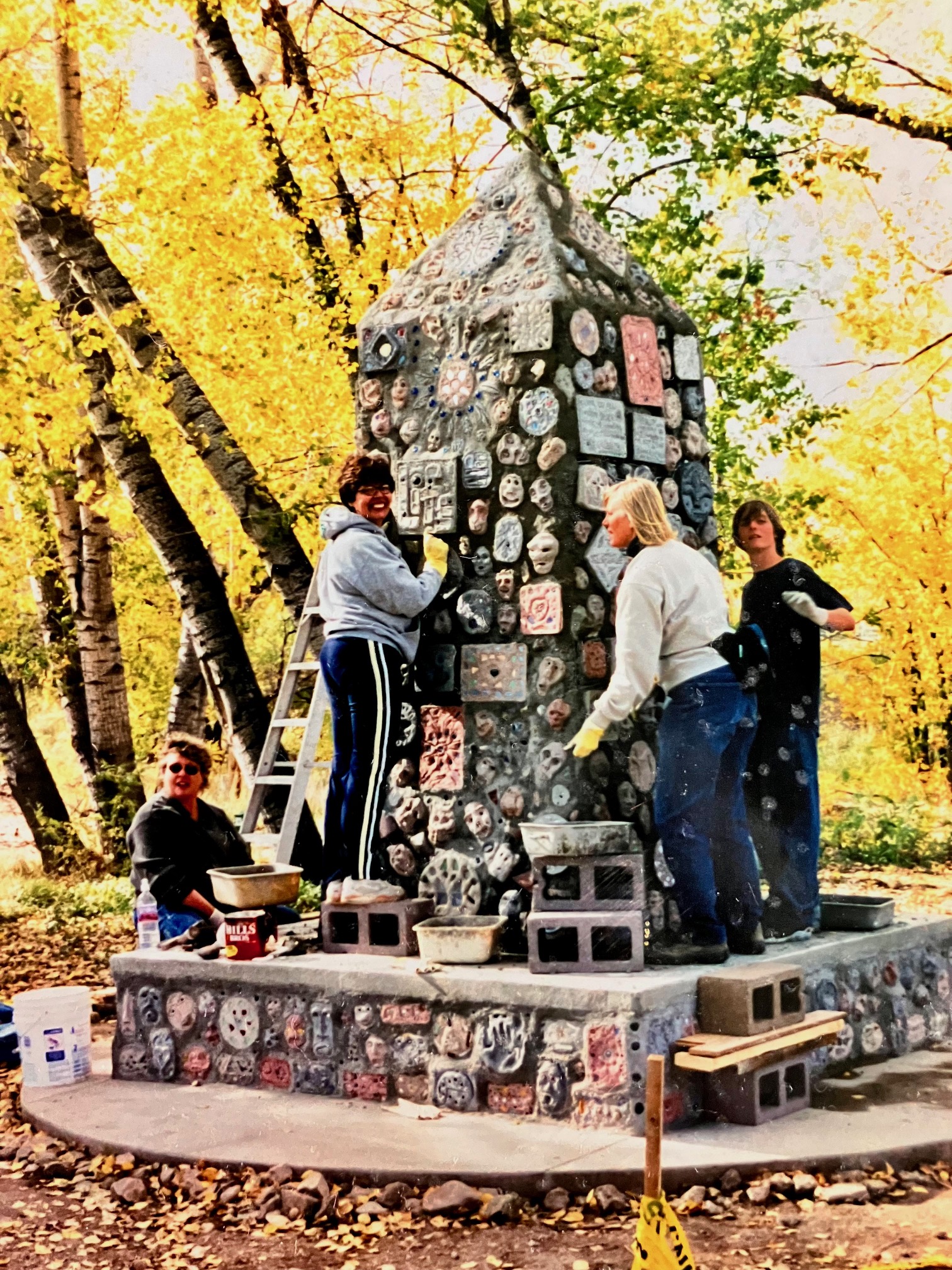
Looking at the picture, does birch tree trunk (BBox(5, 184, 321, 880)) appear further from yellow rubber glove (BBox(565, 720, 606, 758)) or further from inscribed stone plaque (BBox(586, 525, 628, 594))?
yellow rubber glove (BBox(565, 720, 606, 758))

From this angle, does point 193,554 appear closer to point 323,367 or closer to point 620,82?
point 323,367

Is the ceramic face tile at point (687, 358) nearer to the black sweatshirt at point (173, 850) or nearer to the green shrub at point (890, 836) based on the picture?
the black sweatshirt at point (173, 850)

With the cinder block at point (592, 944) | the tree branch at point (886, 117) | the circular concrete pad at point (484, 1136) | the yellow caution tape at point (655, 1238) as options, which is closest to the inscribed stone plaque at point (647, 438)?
the cinder block at point (592, 944)

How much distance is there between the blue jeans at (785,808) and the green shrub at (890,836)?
646cm

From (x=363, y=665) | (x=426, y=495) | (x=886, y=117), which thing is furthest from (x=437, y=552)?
(x=886, y=117)

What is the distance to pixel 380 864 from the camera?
21.5ft

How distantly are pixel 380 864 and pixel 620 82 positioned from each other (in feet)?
25.0

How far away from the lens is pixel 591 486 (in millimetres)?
6207

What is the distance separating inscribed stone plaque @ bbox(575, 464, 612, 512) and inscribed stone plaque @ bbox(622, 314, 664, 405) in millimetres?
426

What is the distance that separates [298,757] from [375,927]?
3.12 metres

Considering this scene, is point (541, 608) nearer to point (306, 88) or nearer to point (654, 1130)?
point (654, 1130)

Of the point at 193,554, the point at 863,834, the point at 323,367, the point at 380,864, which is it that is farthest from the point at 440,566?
the point at 863,834

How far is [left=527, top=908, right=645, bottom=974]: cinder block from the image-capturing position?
5.54 m

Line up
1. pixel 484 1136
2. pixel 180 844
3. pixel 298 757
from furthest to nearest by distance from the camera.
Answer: pixel 298 757 → pixel 180 844 → pixel 484 1136
